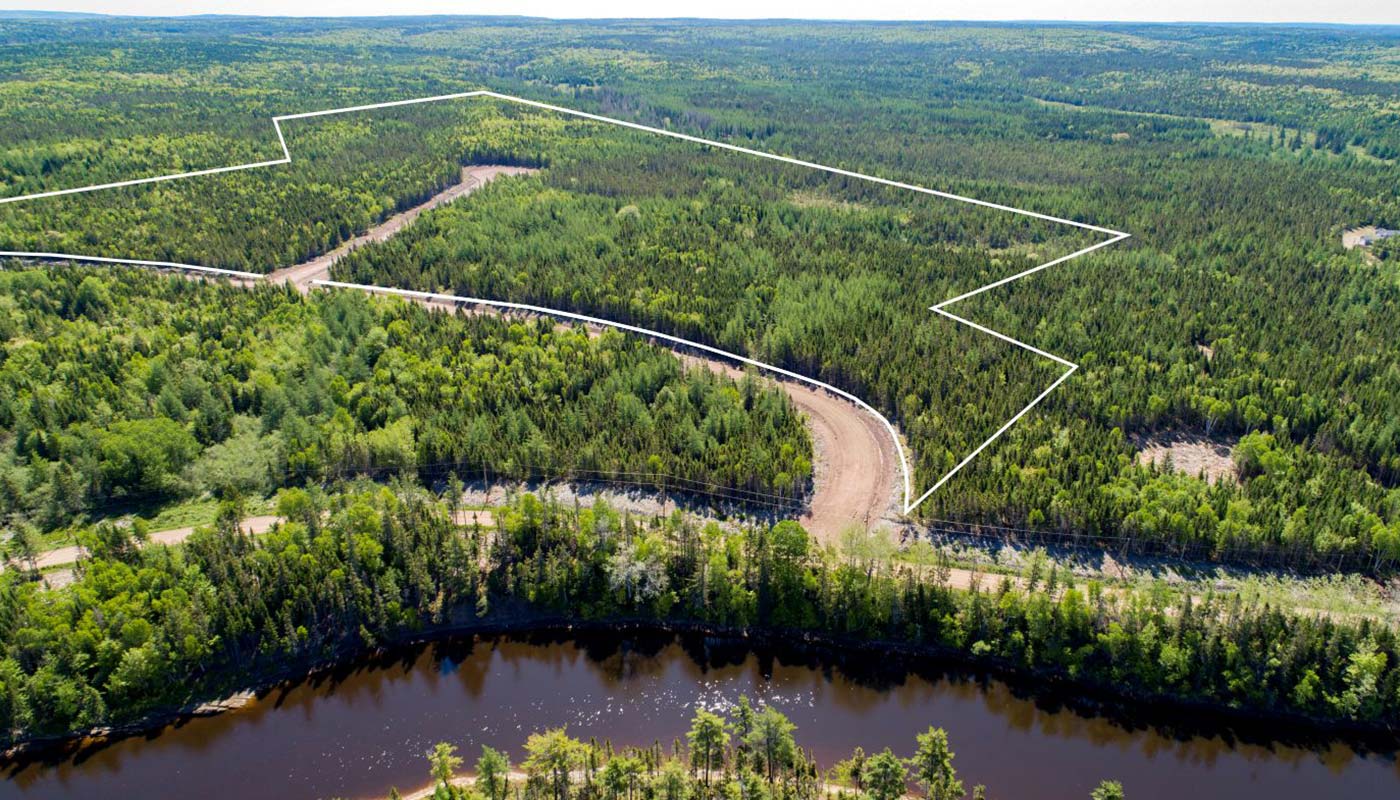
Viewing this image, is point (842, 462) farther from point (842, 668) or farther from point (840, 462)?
point (842, 668)

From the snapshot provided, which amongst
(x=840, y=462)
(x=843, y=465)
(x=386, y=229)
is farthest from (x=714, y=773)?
(x=386, y=229)

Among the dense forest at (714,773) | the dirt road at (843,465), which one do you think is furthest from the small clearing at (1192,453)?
the dense forest at (714,773)

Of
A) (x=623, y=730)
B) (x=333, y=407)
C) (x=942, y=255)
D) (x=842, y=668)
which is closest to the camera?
(x=623, y=730)

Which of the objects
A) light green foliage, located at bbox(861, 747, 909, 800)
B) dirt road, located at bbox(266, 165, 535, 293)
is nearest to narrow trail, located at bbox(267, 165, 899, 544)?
light green foliage, located at bbox(861, 747, 909, 800)

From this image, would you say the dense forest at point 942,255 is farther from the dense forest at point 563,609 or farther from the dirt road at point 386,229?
the dense forest at point 563,609

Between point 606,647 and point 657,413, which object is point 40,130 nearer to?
point 657,413

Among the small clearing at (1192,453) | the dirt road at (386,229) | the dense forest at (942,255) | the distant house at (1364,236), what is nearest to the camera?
the dense forest at (942,255)
